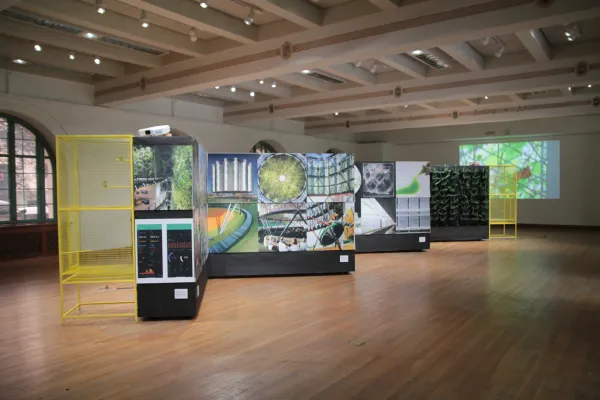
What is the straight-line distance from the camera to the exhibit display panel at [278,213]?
8367 mm

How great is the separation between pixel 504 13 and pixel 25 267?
9.61m

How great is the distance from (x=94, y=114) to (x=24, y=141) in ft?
5.38

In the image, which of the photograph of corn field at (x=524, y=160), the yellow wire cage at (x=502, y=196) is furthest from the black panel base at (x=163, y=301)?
the yellow wire cage at (x=502, y=196)

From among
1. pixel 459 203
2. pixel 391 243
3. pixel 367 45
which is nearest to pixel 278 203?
pixel 367 45

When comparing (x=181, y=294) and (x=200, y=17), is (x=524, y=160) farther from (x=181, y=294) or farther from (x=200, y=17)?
(x=181, y=294)

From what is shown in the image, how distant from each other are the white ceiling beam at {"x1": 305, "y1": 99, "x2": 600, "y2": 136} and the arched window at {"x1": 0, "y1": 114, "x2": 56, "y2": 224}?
9863 mm

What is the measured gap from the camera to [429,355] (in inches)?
175

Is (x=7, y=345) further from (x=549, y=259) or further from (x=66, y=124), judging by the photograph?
(x=549, y=259)

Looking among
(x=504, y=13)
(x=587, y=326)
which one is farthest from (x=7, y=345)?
(x=504, y=13)

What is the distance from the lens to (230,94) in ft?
43.2

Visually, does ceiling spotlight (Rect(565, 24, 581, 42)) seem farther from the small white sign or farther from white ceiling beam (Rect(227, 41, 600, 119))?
the small white sign

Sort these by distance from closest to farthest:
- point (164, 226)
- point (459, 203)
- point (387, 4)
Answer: point (164, 226)
point (387, 4)
point (459, 203)

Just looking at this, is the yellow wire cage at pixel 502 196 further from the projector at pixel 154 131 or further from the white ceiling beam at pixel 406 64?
the projector at pixel 154 131

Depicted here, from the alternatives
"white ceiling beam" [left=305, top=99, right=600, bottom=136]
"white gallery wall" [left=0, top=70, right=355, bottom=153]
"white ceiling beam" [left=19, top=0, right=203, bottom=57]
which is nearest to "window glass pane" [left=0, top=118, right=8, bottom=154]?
"white gallery wall" [left=0, top=70, right=355, bottom=153]
